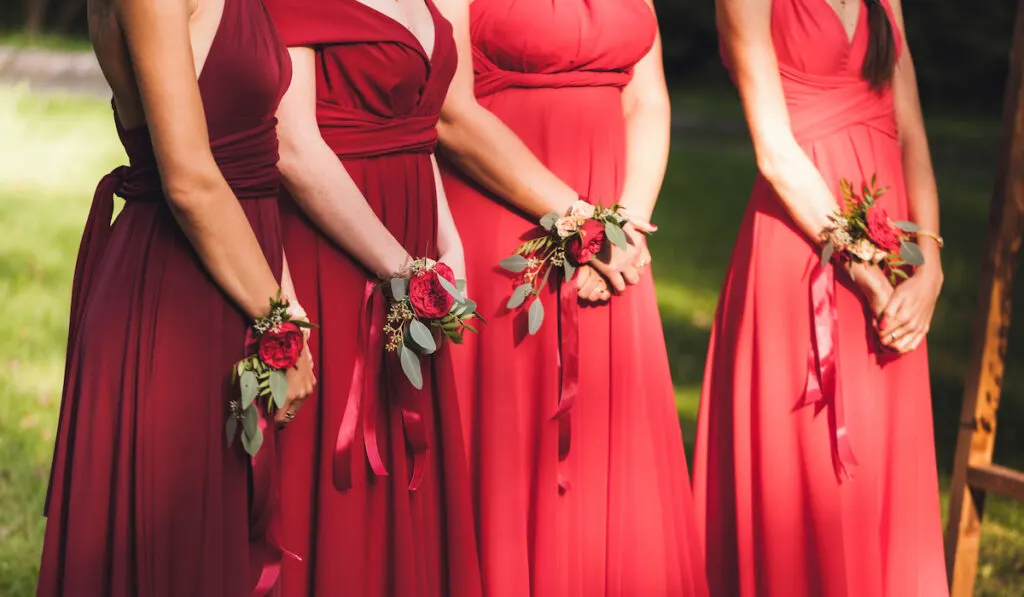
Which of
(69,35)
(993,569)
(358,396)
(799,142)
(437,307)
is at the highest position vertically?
(69,35)

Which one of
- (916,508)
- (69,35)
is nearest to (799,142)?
(916,508)

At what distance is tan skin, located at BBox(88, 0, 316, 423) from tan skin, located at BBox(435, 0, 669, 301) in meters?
0.99

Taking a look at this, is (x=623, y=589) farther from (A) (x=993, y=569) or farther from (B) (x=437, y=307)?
(A) (x=993, y=569)

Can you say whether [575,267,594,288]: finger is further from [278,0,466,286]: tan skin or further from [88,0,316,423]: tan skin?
[88,0,316,423]: tan skin

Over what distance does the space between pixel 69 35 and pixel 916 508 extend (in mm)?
19514

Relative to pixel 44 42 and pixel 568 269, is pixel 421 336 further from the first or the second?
pixel 44 42

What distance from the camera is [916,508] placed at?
→ 4.42m

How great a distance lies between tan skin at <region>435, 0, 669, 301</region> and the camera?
12.4 ft

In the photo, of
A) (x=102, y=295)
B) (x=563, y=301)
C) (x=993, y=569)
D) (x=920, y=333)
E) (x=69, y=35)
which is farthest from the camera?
(x=69, y=35)

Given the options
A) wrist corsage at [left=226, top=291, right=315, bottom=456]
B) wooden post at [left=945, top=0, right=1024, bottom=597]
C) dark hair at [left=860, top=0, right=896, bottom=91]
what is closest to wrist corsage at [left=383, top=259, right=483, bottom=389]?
wrist corsage at [left=226, top=291, right=315, bottom=456]

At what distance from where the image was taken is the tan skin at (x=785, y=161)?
13.8 feet

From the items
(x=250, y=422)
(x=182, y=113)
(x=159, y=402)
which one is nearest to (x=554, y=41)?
(x=182, y=113)

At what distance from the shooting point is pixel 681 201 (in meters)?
14.7

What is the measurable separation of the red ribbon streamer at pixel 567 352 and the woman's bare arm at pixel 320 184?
73 centimetres
